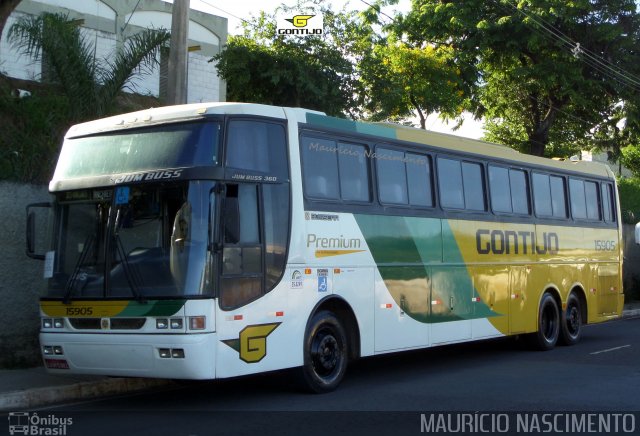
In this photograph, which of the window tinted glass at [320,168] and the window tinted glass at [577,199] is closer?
the window tinted glass at [320,168]

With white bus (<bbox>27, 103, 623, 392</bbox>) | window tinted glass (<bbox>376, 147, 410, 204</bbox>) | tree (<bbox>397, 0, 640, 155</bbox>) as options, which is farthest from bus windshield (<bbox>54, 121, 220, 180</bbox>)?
tree (<bbox>397, 0, 640, 155</bbox>)

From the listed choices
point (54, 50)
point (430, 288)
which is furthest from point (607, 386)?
point (54, 50)

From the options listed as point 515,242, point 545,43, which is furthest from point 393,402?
point 545,43

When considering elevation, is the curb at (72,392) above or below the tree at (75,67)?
below

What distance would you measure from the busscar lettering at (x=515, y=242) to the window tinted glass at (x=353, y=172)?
121 inches

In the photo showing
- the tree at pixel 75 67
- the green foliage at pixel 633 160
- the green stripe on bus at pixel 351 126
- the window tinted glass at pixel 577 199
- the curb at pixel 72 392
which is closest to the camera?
the curb at pixel 72 392

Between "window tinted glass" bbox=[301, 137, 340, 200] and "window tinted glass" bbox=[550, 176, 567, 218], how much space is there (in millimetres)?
6628

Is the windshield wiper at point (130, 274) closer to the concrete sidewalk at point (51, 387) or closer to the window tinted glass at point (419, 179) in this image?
the concrete sidewalk at point (51, 387)

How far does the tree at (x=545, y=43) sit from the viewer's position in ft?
96.0

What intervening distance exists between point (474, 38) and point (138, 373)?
910 inches

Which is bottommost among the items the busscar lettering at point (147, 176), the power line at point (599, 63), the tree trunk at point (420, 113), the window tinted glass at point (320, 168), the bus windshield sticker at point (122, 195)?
the bus windshield sticker at point (122, 195)

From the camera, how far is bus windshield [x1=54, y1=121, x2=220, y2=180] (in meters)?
9.45

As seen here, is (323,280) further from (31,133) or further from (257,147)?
(31,133)

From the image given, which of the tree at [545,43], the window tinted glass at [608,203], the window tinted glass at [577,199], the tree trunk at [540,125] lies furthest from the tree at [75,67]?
the tree trunk at [540,125]
